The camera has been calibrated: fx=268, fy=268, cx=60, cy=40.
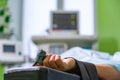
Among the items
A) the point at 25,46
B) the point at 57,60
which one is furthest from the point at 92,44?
the point at 57,60

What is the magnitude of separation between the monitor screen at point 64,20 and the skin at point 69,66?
4.28ft

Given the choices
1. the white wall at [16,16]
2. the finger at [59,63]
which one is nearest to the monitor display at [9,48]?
the white wall at [16,16]

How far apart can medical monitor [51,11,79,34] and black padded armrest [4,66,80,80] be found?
1.48 m

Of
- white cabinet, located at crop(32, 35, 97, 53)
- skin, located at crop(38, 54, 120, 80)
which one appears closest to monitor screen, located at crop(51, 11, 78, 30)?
white cabinet, located at crop(32, 35, 97, 53)

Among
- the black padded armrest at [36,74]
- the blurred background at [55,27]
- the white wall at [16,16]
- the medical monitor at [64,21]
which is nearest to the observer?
the black padded armrest at [36,74]

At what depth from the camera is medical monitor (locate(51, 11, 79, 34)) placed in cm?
217

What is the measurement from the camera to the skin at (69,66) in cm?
70

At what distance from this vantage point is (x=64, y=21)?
2186mm

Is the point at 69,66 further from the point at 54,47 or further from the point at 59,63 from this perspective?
the point at 54,47

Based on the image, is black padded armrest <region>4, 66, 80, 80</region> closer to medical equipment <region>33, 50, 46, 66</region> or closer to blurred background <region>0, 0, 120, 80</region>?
medical equipment <region>33, 50, 46, 66</region>

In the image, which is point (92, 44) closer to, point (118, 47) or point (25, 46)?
point (118, 47)

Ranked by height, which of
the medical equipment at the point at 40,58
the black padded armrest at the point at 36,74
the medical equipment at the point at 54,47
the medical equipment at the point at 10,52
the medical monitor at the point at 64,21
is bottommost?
the medical equipment at the point at 10,52

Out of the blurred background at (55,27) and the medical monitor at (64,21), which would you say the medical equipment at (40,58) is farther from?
the medical monitor at (64,21)

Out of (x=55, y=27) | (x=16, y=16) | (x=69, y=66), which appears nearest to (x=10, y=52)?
(x=55, y=27)
